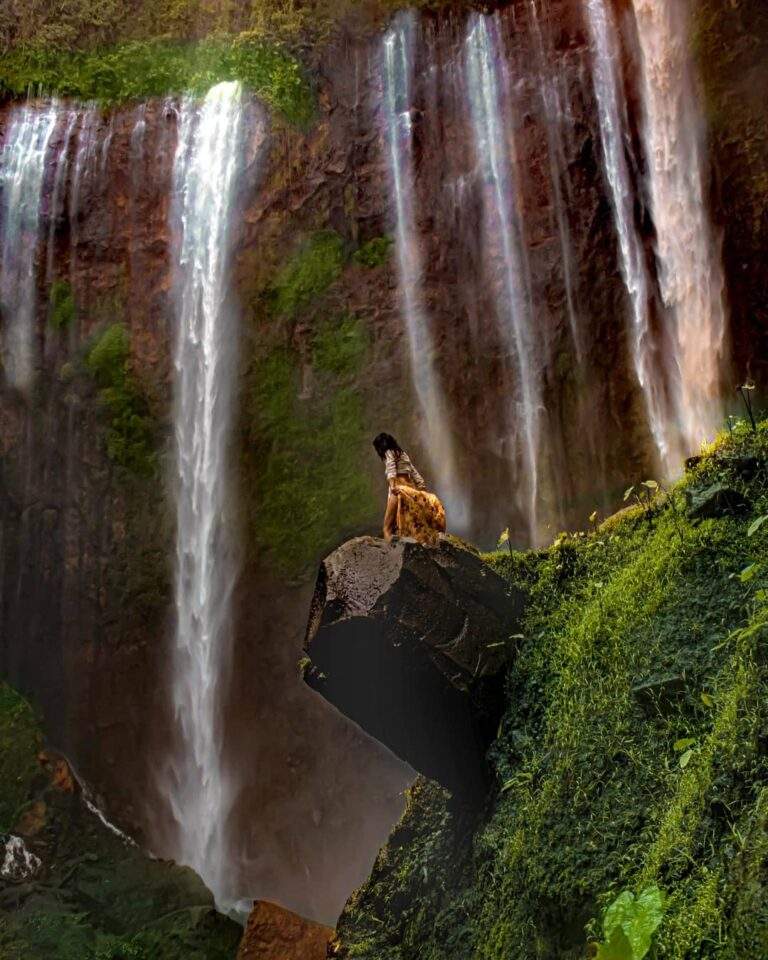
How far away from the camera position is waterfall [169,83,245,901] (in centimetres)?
1153

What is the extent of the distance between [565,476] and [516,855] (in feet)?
25.5

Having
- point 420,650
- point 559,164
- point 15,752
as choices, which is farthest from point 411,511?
point 15,752

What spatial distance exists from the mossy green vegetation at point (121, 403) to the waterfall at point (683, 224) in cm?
771

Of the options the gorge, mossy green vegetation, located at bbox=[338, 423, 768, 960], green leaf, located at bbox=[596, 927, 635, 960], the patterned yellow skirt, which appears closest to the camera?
green leaf, located at bbox=[596, 927, 635, 960]

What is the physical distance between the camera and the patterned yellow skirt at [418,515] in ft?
15.8

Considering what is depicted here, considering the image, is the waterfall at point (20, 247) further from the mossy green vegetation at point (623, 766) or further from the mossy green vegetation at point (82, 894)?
the mossy green vegetation at point (623, 766)

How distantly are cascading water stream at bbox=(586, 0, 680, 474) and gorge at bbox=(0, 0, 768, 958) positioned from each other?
0.04 metres

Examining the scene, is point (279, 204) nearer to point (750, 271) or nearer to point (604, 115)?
Answer: point (604, 115)

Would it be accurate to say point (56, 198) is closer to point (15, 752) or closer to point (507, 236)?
point (507, 236)

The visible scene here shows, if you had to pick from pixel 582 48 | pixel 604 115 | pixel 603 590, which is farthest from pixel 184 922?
pixel 582 48

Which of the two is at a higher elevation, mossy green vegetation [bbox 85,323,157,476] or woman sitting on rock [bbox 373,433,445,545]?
mossy green vegetation [bbox 85,323,157,476]

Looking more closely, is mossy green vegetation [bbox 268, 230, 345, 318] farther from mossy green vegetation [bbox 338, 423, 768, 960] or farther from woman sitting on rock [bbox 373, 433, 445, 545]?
mossy green vegetation [bbox 338, 423, 768, 960]

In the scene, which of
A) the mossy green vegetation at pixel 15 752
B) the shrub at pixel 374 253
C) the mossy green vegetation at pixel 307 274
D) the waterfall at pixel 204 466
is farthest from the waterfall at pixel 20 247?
the shrub at pixel 374 253

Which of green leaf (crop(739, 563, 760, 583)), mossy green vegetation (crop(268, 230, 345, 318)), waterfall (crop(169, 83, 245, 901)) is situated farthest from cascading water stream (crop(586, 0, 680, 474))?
green leaf (crop(739, 563, 760, 583))
